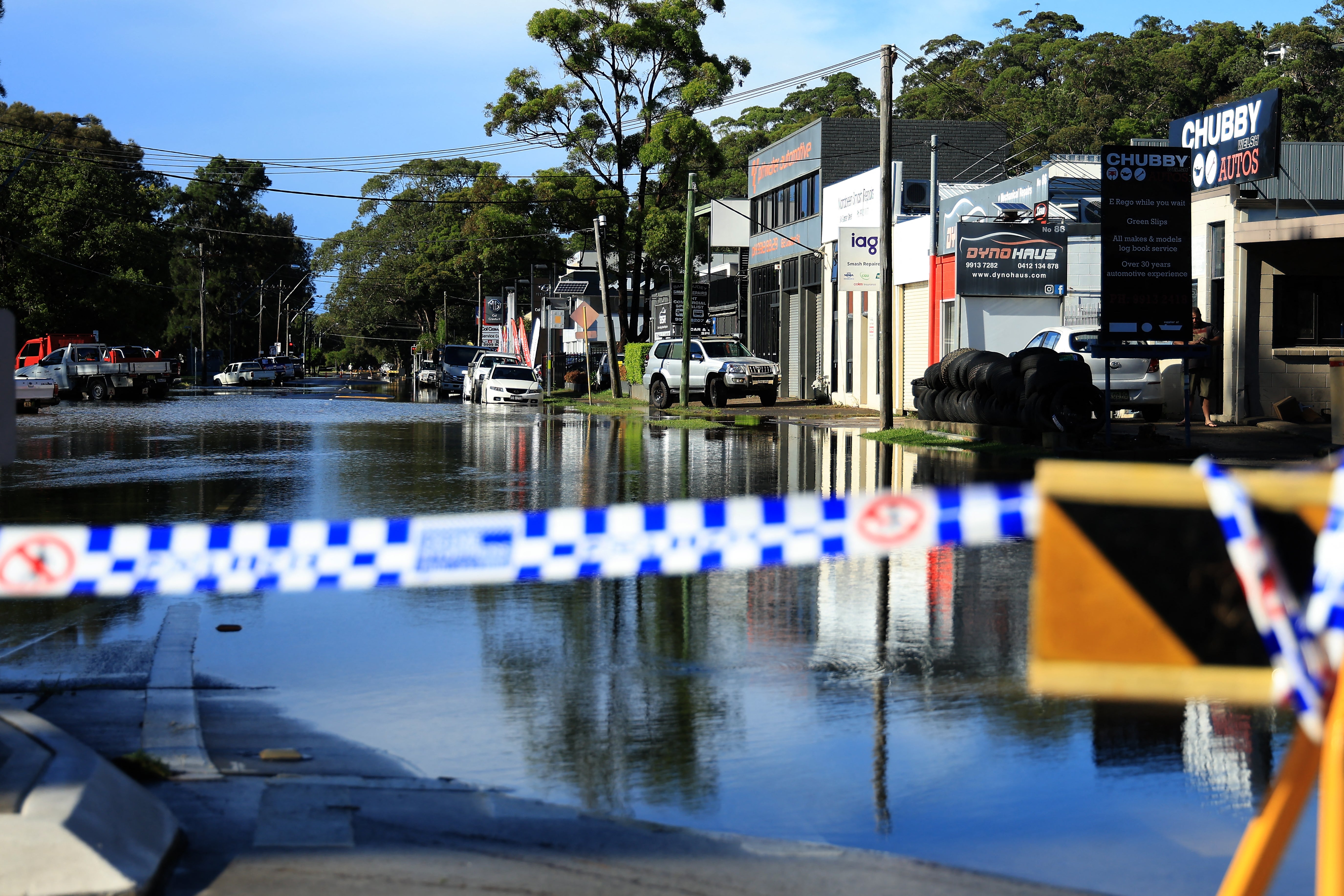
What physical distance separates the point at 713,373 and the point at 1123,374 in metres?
14.3

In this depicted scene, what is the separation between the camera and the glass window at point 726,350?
39.9m

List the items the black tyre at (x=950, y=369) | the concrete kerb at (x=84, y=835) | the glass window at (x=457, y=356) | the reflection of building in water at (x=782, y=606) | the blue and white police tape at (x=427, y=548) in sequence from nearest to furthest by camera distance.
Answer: the concrete kerb at (x=84, y=835)
the blue and white police tape at (x=427, y=548)
the reflection of building in water at (x=782, y=606)
the black tyre at (x=950, y=369)
the glass window at (x=457, y=356)

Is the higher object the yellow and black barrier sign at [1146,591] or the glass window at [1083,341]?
the glass window at [1083,341]

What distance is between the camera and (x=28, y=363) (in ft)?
174

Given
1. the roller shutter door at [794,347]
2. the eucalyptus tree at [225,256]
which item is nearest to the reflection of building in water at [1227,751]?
the roller shutter door at [794,347]

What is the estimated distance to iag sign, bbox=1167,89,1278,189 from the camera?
2517 centimetres

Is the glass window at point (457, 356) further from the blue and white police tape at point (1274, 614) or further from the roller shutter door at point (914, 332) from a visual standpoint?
the blue and white police tape at point (1274, 614)

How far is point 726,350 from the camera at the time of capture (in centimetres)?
4038

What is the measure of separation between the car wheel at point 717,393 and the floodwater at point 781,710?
2532 cm

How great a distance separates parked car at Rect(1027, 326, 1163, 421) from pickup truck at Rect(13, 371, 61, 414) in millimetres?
25353

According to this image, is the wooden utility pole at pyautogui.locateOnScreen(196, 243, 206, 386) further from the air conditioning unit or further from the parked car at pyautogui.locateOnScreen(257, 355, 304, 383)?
the air conditioning unit

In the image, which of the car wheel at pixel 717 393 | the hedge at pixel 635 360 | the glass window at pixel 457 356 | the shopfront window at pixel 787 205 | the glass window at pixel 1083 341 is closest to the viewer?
the glass window at pixel 1083 341

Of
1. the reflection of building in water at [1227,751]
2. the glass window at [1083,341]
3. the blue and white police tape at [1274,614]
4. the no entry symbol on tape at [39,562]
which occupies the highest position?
the glass window at [1083,341]

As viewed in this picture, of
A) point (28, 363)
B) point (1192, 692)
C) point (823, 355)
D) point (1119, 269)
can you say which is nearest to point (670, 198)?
point (823, 355)
